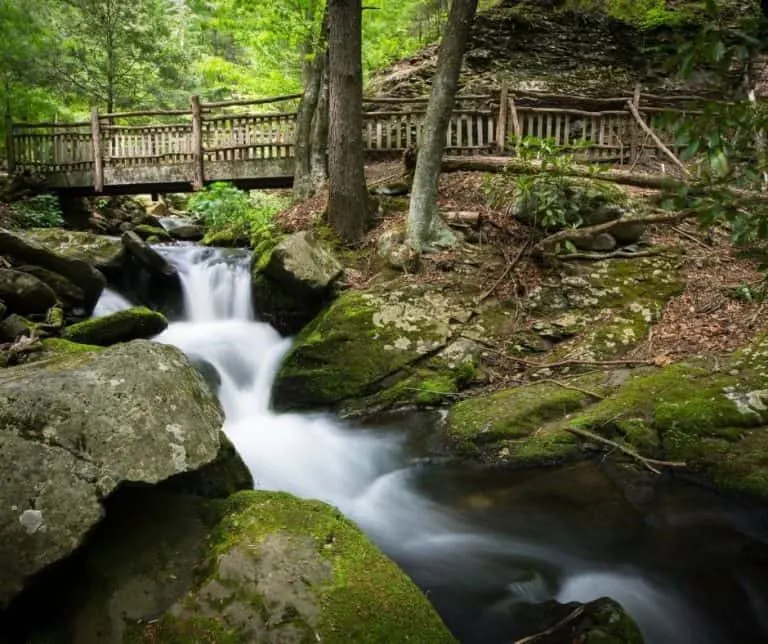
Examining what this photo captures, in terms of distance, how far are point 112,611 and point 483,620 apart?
2318mm

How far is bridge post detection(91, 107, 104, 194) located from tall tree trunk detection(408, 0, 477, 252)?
9.23 m

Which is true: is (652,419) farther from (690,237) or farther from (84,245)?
(84,245)

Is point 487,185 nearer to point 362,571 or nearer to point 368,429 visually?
point 368,429

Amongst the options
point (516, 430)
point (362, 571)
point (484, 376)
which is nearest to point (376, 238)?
point (484, 376)

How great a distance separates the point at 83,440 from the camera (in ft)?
10.2

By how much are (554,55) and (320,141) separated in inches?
339

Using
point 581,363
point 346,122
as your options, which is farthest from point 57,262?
point 581,363

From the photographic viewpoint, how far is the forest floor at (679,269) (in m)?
6.65

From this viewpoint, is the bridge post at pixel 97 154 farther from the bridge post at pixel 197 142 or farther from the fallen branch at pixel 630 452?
the fallen branch at pixel 630 452

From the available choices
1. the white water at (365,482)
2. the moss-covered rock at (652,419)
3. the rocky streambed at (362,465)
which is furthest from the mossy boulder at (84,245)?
the moss-covered rock at (652,419)

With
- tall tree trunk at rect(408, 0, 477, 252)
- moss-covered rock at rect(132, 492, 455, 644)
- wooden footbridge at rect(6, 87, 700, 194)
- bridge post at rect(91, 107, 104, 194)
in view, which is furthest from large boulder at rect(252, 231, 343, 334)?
bridge post at rect(91, 107, 104, 194)

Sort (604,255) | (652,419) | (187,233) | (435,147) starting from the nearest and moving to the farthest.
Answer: (652,419), (604,255), (435,147), (187,233)

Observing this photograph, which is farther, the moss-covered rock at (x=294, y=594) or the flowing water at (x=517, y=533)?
the flowing water at (x=517, y=533)

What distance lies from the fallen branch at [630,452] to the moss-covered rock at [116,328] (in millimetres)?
5114
